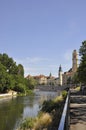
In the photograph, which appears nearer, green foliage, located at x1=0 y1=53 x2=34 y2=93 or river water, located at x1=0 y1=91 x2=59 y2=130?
river water, located at x1=0 y1=91 x2=59 y2=130

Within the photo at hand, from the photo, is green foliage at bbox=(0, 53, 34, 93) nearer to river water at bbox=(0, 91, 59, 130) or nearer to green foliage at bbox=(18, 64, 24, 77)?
green foliage at bbox=(18, 64, 24, 77)

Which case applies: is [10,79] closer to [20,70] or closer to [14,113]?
[20,70]

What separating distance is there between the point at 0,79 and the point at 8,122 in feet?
192

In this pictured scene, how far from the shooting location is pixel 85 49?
4728 centimetres

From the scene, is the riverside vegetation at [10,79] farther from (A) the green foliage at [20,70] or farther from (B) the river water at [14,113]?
(B) the river water at [14,113]

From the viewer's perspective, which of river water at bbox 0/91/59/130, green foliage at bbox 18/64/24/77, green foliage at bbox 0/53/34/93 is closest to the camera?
river water at bbox 0/91/59/130

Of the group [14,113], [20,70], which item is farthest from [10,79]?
[14,113]

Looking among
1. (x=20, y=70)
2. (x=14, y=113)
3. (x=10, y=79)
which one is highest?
(x=20, y=70)

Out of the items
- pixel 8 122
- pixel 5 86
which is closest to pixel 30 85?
pixel 5 86

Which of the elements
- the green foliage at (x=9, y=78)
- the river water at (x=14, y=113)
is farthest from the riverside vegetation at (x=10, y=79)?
the river water at (x=14, y=113)

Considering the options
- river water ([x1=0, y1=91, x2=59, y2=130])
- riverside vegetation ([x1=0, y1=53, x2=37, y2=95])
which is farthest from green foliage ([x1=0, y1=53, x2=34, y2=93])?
river water ([x1=0, y1=91, x2=59, y2=130])

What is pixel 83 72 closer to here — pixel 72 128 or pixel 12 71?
pixel 72 128

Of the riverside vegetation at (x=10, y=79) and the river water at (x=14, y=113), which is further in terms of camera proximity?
the riverside vegetation at (x=10, y=79)

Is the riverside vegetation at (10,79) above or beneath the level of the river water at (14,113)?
above
